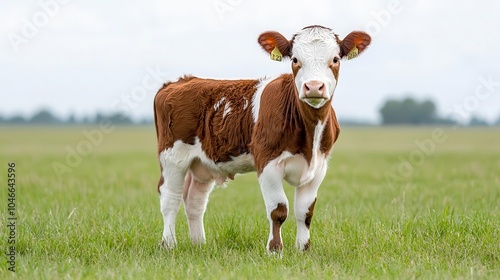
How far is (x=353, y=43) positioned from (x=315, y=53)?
566 mm

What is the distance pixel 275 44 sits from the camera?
7.15 metres

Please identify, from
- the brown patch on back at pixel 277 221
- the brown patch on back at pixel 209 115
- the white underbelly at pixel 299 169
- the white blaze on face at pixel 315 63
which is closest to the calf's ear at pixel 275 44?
the white blaze on face at pixel 315 63

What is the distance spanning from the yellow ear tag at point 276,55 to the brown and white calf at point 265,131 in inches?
0.4

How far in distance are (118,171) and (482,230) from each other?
1481 cm

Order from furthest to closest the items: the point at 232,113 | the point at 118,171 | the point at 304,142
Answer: the point at 118,171 → the point at 232,113 → the point at 304,142

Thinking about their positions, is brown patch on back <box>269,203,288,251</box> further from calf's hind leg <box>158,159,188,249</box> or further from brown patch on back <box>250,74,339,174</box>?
calf's hind leg <box>158,159,188,249</box>

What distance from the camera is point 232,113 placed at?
7645mm

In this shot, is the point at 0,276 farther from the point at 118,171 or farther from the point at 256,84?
the point at 118,171

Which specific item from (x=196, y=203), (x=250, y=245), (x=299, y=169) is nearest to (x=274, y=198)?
(x=299, y=169)

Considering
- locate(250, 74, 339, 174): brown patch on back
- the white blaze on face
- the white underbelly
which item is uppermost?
the white blaze on face

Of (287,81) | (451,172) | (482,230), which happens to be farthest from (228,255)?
(451,172)

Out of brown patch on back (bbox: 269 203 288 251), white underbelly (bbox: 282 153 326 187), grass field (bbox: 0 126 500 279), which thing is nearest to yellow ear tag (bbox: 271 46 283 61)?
white underbelly (bbox: 282 153 326 187)

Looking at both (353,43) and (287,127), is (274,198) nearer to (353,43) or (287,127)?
(287,127)

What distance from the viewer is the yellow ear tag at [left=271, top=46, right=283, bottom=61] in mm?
7160
